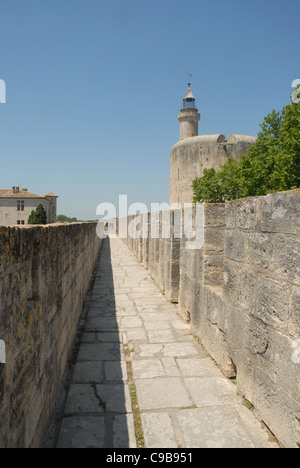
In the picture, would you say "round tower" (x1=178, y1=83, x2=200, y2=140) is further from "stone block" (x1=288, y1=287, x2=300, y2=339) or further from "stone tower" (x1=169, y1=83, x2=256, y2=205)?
"stone block" (x1=288, y1=287, x2=300, y2=339)

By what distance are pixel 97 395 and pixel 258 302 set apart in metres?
1.50

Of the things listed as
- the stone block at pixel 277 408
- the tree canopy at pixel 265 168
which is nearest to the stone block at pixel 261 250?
the stone block at pixel 277 408

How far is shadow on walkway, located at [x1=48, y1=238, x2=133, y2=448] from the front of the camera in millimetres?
2139

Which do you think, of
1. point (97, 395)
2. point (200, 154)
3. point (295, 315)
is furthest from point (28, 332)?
point (200, 154)

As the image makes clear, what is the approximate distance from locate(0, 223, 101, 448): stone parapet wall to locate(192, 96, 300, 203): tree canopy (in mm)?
15772

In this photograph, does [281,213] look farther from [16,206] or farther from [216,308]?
[16,206]

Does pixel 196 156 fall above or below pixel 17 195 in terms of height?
above

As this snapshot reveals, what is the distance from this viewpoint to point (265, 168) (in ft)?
62.5

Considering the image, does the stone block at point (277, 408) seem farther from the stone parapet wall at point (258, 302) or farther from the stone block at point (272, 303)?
the stone block at point (272, 303)

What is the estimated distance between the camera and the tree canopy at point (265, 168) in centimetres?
1636

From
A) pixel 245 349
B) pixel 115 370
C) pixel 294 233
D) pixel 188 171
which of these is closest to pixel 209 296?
pixel 245 349

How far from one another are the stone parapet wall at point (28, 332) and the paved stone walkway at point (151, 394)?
0.32 meters

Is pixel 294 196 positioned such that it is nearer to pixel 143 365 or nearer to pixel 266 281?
pixel 266 281

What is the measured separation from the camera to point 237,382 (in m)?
2.78
